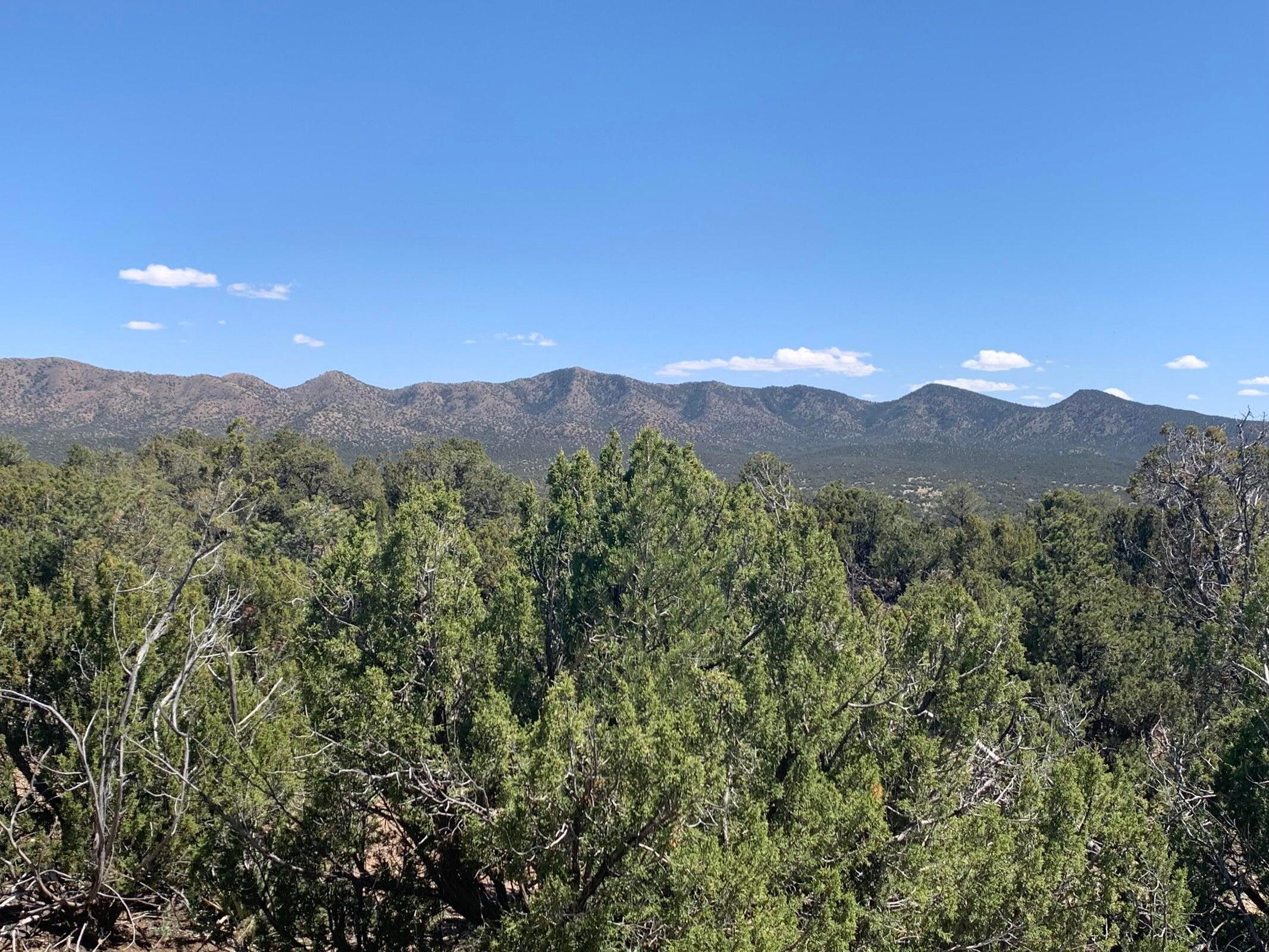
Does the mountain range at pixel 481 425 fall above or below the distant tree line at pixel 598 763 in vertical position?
above

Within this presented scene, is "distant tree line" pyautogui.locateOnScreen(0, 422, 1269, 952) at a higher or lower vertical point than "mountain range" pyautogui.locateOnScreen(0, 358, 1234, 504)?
lower

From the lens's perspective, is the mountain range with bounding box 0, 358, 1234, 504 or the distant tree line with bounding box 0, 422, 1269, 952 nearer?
the distant tree line with bounding box 0, 422, 1269, 952

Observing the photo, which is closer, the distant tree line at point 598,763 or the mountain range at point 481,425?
the distant tree line at point 598,763

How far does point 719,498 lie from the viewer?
57.7 feet

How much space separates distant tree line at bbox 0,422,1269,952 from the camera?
7.98 m

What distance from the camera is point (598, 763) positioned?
8039mm

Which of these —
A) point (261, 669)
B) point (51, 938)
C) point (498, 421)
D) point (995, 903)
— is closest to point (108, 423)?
point (498, 421)

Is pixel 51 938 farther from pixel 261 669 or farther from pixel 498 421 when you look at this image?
pixel 498 421

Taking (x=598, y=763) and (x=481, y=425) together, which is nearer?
(x=598, y=763)

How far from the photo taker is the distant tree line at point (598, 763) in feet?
26.2

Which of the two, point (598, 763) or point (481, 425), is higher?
point (481, 425)

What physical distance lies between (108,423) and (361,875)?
161293 millimetres

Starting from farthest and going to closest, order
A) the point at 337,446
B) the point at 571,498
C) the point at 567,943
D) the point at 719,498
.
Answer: the point at 337,446 → the point at 719,498 → the point at 571,498 → the point at 567,943

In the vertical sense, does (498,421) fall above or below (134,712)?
above
